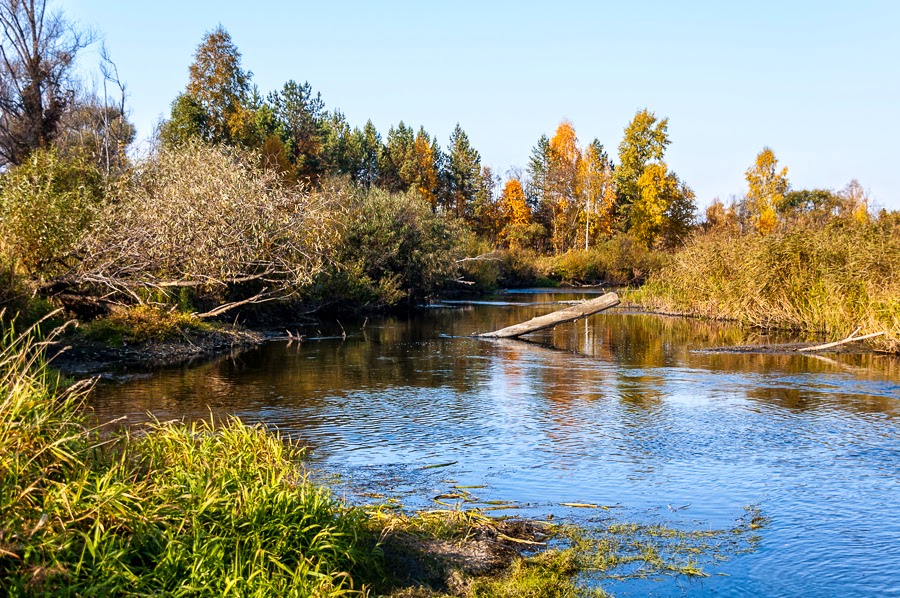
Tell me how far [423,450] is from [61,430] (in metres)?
6.46

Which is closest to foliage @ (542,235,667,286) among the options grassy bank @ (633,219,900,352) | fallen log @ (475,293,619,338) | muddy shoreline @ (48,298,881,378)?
grassy bank @ (633,219,900,352)

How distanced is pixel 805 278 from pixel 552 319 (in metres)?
8.43

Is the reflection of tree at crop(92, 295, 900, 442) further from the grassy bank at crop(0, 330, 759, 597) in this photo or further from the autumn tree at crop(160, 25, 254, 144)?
the autumn tree at crop(160, 25, 254, 144)

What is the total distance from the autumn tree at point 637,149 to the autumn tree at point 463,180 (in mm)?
17742

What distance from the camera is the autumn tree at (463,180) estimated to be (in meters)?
89.4

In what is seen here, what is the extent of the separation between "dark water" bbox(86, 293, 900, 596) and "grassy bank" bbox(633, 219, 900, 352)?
2.10 meters

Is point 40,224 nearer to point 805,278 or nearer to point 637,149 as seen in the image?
point 805,278

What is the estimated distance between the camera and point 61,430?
6129mm

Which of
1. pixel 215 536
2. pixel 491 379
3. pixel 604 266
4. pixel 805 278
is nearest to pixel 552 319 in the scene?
pixel 805 278

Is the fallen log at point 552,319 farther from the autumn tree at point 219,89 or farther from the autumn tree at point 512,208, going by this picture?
the autumn tree at point 512,208

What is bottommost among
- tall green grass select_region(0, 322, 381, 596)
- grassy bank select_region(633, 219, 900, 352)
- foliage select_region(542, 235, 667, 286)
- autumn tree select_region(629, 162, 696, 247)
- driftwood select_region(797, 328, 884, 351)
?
tall green grass select_region(0, 322, 381, 596)

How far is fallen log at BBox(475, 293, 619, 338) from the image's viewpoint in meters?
27.4

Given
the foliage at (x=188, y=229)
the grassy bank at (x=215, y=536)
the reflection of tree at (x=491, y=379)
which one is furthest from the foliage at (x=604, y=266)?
the grassy bank at (x=215, y=536)

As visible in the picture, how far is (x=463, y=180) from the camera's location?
89500mm
